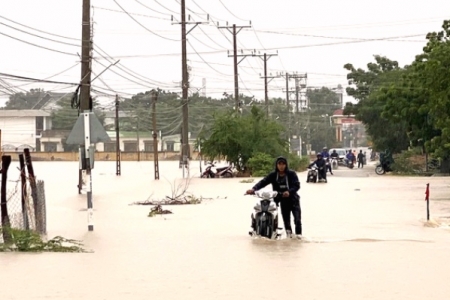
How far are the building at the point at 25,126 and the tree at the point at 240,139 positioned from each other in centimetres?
7841

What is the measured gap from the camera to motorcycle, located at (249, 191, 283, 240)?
716 inches

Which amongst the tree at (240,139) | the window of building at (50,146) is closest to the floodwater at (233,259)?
the tree at (240,139)

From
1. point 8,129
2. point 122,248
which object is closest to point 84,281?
point 122,248

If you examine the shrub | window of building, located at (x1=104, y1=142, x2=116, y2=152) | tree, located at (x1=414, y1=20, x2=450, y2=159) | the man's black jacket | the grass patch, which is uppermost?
tree, located at (x1=414, y1=20, x2=450, y2=159)

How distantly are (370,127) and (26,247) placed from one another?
58759 millimetres

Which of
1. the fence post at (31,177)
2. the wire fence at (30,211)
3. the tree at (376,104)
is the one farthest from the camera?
the tree at (376,104)

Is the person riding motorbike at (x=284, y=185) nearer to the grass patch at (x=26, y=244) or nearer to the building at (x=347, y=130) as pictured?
the grass patch at (x=26, y=244)

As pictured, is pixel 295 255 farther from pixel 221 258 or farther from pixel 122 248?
pixel 122 248

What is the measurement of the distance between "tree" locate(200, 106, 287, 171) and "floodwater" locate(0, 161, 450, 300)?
2968cm

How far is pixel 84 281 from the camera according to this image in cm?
1298

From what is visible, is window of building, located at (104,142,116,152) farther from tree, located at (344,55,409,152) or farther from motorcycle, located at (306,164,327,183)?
motorcycle, located at (306,164,327,183)

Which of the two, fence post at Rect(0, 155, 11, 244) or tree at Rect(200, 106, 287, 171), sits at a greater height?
tree at Rect(200, 106, 287, 171)

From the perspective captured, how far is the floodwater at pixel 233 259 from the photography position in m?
12.2

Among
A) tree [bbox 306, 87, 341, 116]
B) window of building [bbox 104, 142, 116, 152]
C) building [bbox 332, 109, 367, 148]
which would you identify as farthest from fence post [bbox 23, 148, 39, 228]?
tree [bbox 306, 87, 341, 116]
